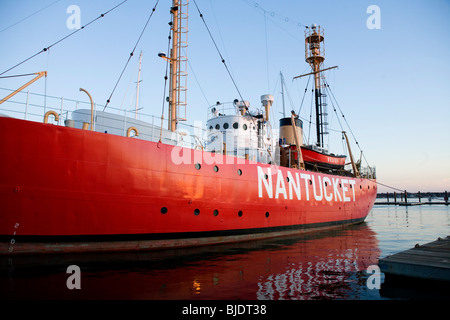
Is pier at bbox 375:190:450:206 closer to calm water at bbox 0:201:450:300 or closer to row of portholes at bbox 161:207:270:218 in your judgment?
Answer: row of portholes at bbox 161:207:270:218

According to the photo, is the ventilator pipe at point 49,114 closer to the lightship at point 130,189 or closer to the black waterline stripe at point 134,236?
the lightship at point 130,189

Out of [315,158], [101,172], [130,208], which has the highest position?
[315,158]

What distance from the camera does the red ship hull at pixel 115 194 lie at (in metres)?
7.07

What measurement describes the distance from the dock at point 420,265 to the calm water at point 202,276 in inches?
15.0

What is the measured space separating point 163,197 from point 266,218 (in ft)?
16.6

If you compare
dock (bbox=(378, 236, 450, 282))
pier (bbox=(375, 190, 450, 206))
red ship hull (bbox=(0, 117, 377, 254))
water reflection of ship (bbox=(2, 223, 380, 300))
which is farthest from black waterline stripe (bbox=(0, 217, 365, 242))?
pier (bbox=(375, 190, 450, 206))

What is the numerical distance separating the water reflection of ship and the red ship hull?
24.0 inches

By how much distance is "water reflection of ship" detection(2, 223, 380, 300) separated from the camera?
487 cm

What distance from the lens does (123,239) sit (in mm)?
8164

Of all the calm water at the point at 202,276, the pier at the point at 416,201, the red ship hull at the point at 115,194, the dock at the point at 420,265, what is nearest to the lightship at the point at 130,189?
the red ship hull at the point at 115,194

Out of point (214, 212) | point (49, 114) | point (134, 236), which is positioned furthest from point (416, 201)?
point (49, 114)

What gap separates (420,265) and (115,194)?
7.60 meters
